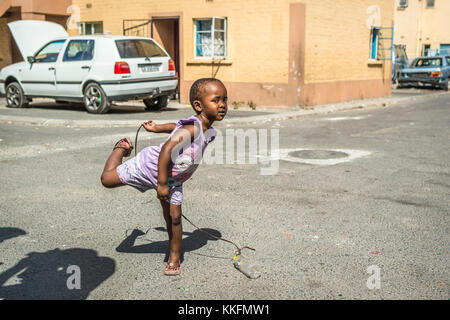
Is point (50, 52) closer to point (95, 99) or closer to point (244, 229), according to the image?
point (95, 99)

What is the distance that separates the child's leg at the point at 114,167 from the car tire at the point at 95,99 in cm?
951

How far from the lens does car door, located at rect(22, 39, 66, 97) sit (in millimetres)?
13946

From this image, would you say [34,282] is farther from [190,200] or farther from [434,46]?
[434,46]

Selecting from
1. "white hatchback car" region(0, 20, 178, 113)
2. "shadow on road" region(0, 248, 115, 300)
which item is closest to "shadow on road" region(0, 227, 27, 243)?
"shadow on road" region(0, 248, 115, 300)

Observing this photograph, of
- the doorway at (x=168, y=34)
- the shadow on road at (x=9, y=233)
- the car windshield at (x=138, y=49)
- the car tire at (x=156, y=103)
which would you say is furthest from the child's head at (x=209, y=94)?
the doorway at (x=168, y=34)

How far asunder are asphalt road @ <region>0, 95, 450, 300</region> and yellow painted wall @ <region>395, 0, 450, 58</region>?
34.9 m

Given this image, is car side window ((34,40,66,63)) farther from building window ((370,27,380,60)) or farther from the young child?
building window ((370,27,380,60))

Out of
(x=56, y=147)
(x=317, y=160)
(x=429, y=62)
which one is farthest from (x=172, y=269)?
(x=429, y=62)

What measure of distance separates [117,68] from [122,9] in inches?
269

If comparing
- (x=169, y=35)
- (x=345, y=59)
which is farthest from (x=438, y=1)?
(x=169, y=35)

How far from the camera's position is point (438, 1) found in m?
39.3

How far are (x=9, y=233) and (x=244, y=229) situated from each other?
196 centimetres

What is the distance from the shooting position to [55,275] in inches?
137

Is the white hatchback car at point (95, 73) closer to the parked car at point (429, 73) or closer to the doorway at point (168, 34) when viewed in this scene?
the doorway at point (168, 34)
